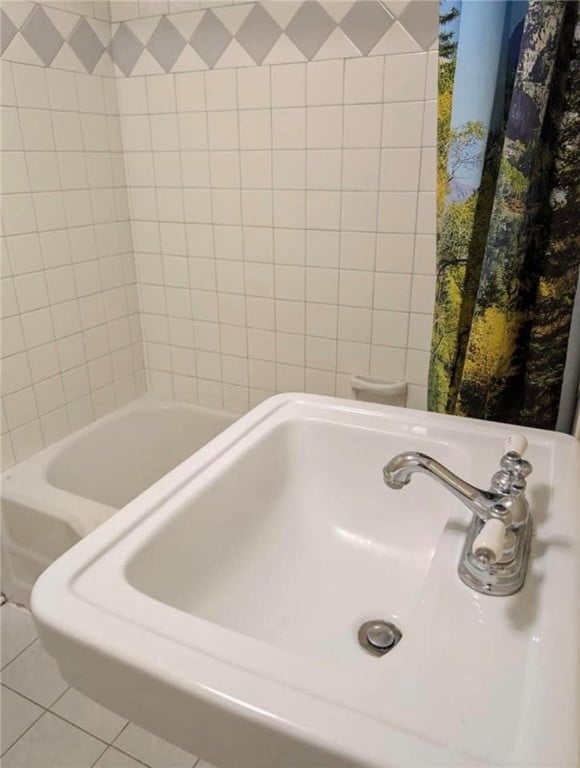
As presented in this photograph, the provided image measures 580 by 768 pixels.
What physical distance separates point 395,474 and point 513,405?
0.53 metres

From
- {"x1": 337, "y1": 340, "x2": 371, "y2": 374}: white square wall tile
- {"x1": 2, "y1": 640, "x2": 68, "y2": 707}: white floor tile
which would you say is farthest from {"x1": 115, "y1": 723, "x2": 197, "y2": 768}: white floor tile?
{"x1": 337, "y1": 340, "x2": 371, "y2": 374}: white square wall tile

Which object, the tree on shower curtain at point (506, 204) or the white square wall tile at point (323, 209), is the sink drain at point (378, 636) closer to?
the tree on shower curtain at point (506, 204)

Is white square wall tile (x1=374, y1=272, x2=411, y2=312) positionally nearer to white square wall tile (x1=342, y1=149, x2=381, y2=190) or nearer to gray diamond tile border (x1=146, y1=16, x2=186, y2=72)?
white square wall tile (x1=342, y1=149, x2=381, y2=190)

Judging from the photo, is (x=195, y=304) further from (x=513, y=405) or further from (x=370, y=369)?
(x=513, y=405)

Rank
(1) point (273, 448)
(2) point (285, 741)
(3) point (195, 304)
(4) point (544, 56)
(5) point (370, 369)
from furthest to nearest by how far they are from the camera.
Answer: (3) point (195, 304) < (5) point (370, 369) < (1) point (273, 448) < (4) point (544, 56) < (2) point (285, 741)

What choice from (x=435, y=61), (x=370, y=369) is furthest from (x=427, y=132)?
(x=370, y=369)

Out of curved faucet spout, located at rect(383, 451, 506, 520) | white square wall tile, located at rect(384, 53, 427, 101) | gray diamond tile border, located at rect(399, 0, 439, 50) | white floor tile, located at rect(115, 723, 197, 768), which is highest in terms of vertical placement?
gray diamond tile border, located at rect(399, 0, 439, 50)

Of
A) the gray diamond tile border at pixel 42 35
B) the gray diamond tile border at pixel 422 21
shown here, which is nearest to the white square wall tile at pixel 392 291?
the gray diamond tile border at pixel 422 21

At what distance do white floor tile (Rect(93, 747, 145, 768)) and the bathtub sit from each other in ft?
1.65

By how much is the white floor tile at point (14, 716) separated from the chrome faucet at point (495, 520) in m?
1.19

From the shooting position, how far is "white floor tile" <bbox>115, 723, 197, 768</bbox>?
1.23 m

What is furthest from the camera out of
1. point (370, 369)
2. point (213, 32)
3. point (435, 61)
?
point (370, 369)

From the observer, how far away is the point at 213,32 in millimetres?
1585

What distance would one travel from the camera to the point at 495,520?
0.60 meters
